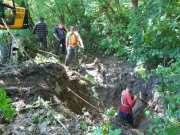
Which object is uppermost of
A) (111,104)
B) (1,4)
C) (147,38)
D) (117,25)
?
(1,4)

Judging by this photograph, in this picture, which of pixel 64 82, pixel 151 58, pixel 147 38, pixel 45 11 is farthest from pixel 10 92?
pixel 45 11

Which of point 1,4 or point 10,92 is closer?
point 10,92

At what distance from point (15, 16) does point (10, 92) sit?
4.80 metres

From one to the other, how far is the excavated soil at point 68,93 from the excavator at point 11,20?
118 centimetres

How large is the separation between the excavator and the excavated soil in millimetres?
1181

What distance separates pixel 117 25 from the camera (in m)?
7.43

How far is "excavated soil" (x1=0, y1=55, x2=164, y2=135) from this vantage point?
9.20 feet

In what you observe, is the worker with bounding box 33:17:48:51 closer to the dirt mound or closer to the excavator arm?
the excavator arm

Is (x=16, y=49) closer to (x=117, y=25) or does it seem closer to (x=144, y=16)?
(x=117, y=25)

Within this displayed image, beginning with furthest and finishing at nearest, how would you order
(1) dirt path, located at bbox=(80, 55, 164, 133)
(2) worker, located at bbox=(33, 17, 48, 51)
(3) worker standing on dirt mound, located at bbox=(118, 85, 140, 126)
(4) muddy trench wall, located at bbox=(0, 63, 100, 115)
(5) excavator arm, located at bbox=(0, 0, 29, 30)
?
(2) worker, located at bbox=(33, 17, 48, 51) → (5) excavator arm, located at bbox=(0, 0, 29, 30) → (1) dirt path, located at bbox=(80, 55, 164, 133) → (3) worker standing on dirt mound, located at bbox=(118, 85, 140, 126) → (4) muddy trench wall, located at bbox=(0, 63, 100, 115)

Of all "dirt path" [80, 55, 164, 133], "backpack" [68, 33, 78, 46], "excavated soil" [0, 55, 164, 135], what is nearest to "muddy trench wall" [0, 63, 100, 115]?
"excavated soil" [0, 55, 164, 135]

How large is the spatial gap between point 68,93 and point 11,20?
15.0 ft

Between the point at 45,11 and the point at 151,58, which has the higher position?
the point at 45,11

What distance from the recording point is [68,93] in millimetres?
5168
